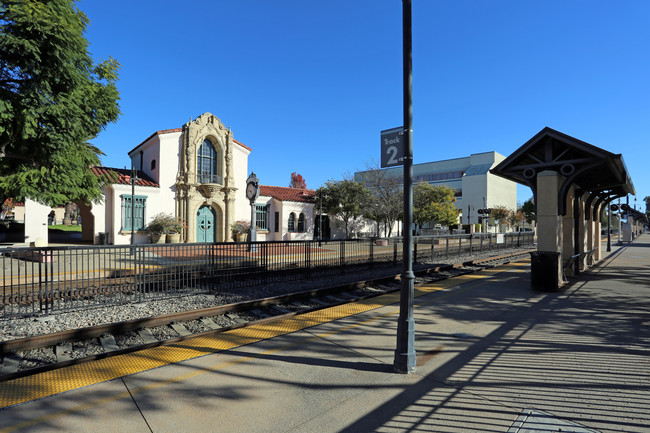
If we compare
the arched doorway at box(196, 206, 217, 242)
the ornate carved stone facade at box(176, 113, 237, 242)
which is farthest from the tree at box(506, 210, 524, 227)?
the arched doorway at box(196, 206, 217, 242)

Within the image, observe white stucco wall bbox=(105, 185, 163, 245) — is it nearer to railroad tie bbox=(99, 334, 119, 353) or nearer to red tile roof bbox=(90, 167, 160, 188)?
red tile roof bbox=(90, 167, 160, 188)

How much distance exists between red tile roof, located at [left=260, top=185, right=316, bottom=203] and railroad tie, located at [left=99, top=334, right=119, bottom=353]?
25698 mm

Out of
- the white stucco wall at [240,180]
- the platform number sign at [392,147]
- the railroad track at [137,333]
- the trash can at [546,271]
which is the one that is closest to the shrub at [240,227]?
the white stucco wall at [240,180]

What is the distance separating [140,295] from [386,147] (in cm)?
698

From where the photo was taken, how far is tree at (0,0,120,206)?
7656 millimetres

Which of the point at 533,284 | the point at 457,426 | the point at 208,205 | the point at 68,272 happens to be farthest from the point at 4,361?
the point at 208,205

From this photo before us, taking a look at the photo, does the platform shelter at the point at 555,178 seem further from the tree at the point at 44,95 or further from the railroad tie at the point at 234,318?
the tree at the point at 44,95

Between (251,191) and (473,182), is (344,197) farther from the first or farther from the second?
(473,182)

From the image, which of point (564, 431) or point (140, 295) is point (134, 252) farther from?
point (564, 431)

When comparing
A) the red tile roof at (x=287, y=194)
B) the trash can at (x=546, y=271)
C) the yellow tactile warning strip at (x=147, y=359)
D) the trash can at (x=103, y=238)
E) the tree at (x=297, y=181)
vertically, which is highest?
the tree at (x=297, y=181)

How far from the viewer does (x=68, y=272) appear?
7676mm

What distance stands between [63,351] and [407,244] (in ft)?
18.9

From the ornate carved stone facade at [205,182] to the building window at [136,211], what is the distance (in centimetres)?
253

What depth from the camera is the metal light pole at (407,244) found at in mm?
4504
